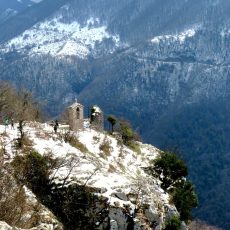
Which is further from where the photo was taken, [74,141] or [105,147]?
[105,147]

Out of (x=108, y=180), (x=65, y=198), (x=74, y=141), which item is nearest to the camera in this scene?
(x=65, y=198)

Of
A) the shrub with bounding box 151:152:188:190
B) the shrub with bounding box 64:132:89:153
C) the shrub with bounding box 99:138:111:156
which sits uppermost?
the shrub with bounding box 64:132:89:153

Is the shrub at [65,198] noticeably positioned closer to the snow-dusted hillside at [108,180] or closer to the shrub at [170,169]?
the snow-dusted hillside at [108,180]

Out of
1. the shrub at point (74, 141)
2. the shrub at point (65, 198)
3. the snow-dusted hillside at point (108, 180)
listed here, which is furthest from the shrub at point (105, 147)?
the shrub at point (65, 198)

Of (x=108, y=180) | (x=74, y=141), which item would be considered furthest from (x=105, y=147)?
(x=108, y=180)

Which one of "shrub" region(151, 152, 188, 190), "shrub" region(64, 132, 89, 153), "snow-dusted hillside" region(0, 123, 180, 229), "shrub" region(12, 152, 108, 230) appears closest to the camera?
"shrub" region(12, 152, 108, 230)

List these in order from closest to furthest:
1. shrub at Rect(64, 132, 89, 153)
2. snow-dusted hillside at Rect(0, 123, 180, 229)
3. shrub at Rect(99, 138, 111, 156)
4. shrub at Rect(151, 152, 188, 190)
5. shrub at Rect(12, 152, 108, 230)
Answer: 1. shrub at Rect(12, 152, 108, 230)
2. snow-dusted hillside at Rect(0, 123, 180, 229)
3. shrub at Rect(64, 132, 89, 153)
4. shrub at Rect(151, 152, 188, 190)
5. shrub at Rect(99, 138, 111, 156)

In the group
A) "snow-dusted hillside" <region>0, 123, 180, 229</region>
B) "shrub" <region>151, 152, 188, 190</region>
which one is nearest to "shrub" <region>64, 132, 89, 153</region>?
"snow-dusted hillside" <region>0, 123, 180, 229</region>

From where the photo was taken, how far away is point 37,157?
81000mm

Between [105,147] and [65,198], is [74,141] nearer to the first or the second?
[105,147]

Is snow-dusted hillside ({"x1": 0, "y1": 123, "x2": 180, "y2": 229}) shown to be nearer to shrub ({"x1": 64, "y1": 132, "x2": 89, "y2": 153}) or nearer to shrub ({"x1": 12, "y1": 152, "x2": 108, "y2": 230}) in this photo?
shrub ({"x1": 64, "y1": 132, "x2": 89, "y2": 153})

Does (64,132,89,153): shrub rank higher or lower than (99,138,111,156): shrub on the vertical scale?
higher

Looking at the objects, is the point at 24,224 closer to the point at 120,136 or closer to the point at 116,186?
the point at 116,186

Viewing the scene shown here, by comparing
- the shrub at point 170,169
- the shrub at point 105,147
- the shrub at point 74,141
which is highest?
the shrub at point 74,141
